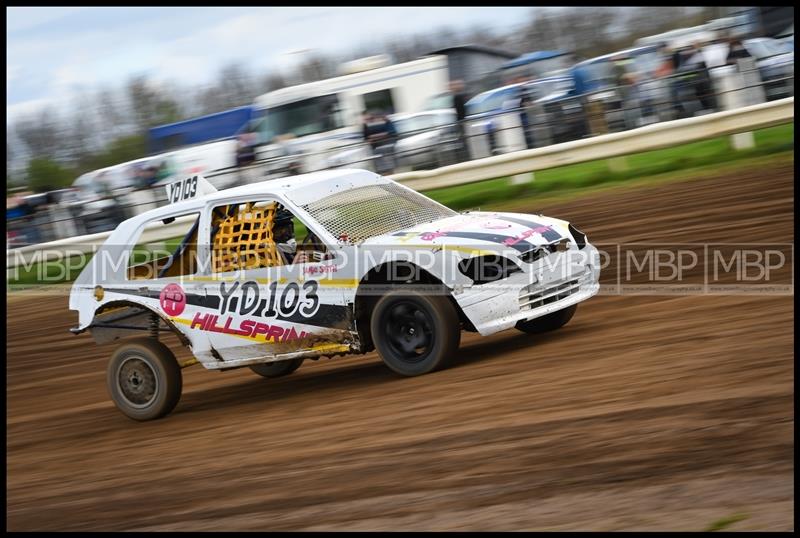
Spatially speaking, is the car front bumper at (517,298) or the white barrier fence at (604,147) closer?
Answer: the car front bumper at (517,298)

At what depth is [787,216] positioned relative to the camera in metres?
10.7

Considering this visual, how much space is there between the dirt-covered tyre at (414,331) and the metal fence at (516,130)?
9.01 m

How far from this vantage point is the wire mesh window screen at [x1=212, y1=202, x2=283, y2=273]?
7.60 m

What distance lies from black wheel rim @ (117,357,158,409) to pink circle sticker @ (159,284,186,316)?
1.50 ft

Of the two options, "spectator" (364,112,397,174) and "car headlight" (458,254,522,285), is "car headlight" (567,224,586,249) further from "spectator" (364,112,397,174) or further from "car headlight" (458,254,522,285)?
"spectator" (364,112,397,174)

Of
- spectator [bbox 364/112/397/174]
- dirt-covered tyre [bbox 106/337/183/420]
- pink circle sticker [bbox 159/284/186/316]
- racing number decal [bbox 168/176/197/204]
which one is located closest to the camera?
pink circle sticker [bbox 159/284/186/316]

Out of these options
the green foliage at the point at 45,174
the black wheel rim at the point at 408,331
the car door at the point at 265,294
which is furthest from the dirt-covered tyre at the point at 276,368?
the green foliage at the point at 45,174

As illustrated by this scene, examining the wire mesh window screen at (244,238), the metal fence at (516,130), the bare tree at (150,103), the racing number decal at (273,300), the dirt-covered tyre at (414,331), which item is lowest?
the dirt-covered tyre at (414,331)

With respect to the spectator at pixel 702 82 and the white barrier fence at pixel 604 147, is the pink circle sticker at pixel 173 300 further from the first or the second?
the spectator at pixel 702 82

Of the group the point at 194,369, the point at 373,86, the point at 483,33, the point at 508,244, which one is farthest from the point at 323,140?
the point at 483,33

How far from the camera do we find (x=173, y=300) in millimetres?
7949

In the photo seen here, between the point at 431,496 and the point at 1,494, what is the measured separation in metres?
3.12

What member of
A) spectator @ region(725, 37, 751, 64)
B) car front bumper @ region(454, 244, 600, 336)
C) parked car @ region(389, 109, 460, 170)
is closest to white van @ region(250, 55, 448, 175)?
parked car @ region(389, 109, 460, 170)

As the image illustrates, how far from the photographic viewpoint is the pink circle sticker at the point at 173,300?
792cm
